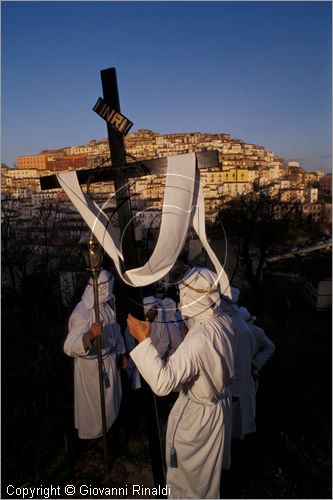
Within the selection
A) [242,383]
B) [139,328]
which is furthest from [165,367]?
[242,383]

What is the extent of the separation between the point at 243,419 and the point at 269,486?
652 millimetres

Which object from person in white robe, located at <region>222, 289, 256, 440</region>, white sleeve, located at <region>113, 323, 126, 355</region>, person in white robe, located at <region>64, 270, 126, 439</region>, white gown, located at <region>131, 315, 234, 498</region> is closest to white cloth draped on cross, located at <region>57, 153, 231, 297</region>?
white gown, located at <region>131, 315, 234, 498</region>

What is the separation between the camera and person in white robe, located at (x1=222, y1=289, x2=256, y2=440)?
136 inches

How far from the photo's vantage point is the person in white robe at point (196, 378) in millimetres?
2207

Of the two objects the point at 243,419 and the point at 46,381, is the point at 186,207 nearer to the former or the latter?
the point at 243,419

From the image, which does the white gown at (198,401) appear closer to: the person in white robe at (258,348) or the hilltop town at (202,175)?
the hilltop town at (202,175)

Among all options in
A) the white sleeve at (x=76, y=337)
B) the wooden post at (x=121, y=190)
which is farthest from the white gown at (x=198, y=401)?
the white sleeve at (x=76, y=337)

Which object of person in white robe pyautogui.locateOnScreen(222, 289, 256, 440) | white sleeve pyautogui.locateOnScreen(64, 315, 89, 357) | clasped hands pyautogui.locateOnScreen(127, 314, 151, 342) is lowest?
person in white robe pyautogui.locateOnScreen(222, 289, 256, 440)

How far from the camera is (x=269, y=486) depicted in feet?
9.58

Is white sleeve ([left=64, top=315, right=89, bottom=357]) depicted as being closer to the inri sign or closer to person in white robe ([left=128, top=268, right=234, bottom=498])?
person in white robe ([left=128, top=268, right=234, bottom=498])

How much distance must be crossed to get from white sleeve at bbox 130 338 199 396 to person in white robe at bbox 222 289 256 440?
48.7 inches

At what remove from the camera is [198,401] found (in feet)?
8.23

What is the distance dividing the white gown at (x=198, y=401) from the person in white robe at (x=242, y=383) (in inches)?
37.4

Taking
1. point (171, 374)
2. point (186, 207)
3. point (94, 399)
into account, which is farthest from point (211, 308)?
point (94, 399)
